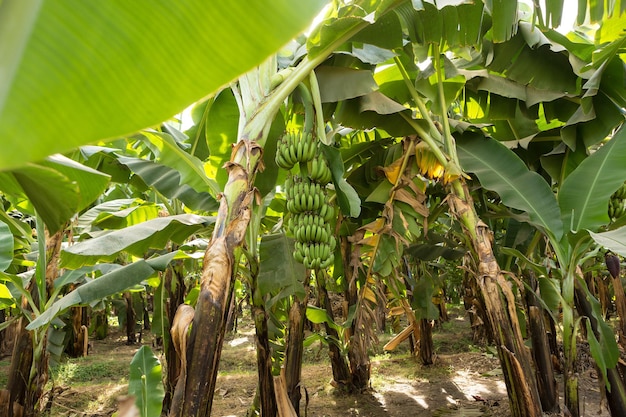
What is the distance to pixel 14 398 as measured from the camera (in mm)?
2221

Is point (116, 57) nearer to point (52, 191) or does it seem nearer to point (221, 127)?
point (52, 191)

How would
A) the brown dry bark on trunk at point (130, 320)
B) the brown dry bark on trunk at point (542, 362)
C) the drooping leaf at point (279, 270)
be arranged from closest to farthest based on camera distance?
the drooping leaf at point (279, 270) → the brown dry bark on trunk at point (542, 362) → the brown dry bark on trunk at point (130, 320)

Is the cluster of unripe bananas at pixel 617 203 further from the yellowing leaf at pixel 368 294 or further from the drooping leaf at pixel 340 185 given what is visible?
the drooping leaf at pixel 340 185

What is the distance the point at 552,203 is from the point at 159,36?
7.24 ft

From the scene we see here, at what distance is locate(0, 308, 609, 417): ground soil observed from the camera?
344 cm

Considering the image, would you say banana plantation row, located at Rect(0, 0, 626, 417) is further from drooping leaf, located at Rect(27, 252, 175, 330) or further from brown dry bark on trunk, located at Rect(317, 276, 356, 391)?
brown dry bark on trunk, located at Rect(317, 276, 356, 391)

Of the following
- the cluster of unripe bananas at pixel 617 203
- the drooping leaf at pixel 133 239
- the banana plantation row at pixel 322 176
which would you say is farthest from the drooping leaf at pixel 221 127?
the cluster of unripe bananas at pixel 617 203

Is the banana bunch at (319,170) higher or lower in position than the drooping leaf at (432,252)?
higher

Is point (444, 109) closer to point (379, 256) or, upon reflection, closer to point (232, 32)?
point (379, 256)

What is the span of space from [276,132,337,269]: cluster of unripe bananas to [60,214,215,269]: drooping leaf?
0.58 metres

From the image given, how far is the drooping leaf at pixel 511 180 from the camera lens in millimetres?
2117

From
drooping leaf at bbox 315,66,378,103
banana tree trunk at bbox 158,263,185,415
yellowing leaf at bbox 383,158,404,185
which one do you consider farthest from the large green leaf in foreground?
banana tree trunk at bbox 158,263,185,415

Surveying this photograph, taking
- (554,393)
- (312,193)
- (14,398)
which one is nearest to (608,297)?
(554,393)

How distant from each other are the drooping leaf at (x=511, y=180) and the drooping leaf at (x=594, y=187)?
0.11 metres
